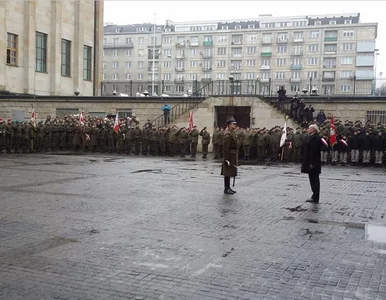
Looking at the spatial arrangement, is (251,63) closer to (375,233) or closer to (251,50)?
(251,50)

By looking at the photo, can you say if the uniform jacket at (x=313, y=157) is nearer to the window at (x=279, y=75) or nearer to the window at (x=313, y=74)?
the window at (x=313, y=74)

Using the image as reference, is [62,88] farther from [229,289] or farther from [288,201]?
[229,289]

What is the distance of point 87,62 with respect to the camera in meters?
49.7

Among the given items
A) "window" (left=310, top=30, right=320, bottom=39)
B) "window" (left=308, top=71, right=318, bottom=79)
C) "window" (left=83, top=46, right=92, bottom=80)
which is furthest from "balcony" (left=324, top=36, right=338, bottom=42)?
"window" (left=83, top=46, right=92, bottom=80)

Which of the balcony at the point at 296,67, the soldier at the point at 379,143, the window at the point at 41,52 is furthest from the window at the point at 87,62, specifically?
the balcony at the point at 296,67

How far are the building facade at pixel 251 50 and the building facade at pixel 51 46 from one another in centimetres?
4193

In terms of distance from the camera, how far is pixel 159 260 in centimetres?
662

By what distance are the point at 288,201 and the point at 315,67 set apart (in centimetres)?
9330

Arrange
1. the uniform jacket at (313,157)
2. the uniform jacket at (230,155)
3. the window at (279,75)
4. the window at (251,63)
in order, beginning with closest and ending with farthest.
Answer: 1. the uniform jacket at (313,157)
2. the uniform jacket at (230,155)
3. the window at (279,75)
4. the window at (251,63)

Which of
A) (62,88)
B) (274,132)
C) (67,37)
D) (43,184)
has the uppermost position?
(67,37)

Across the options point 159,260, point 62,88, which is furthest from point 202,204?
point 62,88

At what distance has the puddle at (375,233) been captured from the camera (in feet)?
26.9

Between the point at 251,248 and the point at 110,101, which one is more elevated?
the point at 110,101

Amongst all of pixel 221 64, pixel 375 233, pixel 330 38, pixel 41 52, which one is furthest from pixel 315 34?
pixel 375 233
